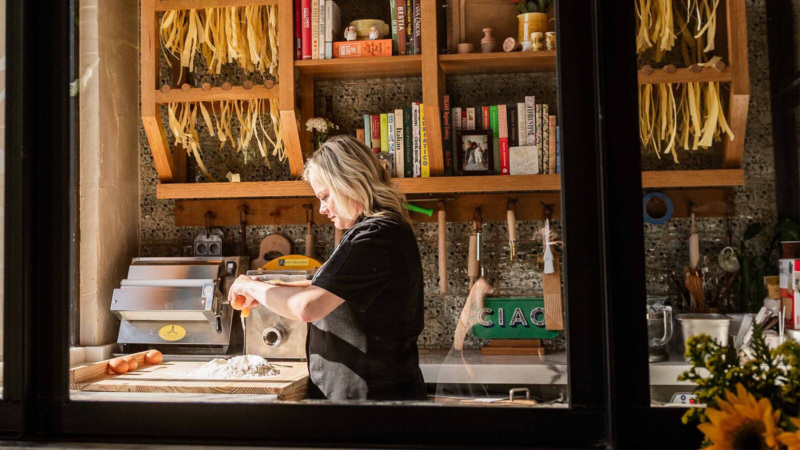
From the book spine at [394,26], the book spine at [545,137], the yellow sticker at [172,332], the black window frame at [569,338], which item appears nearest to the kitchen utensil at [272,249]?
the yellow sticker at [172,332]

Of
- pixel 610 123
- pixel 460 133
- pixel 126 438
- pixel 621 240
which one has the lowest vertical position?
pixel 126 438

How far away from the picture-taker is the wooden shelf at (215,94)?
117 inches

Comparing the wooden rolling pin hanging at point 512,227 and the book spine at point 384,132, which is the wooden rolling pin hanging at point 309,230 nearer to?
the book spine at point 384,132

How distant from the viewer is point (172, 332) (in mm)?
2969

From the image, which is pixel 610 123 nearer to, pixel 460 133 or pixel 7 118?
pixel 7 118

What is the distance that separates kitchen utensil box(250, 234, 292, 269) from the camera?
3.17 meters

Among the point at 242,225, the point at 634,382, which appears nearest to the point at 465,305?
the point at 242,225

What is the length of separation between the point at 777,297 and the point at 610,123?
65 centimetres

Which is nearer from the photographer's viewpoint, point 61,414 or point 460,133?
point 61,414

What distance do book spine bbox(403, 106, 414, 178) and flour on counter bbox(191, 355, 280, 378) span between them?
95 centimetres

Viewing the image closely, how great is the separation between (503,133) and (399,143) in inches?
16.6

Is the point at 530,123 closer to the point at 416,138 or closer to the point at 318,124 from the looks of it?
the point at 416,138

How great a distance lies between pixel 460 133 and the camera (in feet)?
9.57

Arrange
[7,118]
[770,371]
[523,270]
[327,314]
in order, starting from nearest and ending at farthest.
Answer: [770,371] < [7,118] < [327,314] < [523,270]
